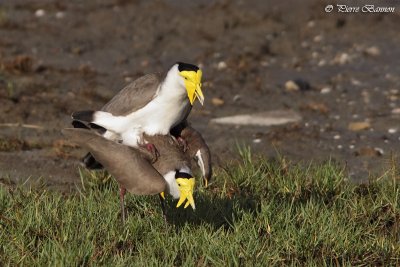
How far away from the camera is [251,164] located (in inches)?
268

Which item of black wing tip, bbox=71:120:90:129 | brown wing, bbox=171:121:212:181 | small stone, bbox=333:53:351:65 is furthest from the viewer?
small stone, bbox=333:53:351:65

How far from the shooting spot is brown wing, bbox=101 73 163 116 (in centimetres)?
583

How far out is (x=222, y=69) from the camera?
10.8 m

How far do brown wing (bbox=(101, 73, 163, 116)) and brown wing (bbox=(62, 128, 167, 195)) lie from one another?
1.01 ft

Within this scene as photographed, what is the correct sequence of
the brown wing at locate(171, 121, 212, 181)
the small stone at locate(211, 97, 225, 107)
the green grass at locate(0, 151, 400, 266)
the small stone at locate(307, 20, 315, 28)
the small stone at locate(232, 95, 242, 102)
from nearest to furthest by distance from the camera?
the green grass at locate(0, 151, 400, 266) < the brown wing at locate(171, 121, 212, 181) < the small stone at locate(211, 97, 225, 107) < the small stone at locate(232, 95, 242, 102) < the small stone at locate(307, 20, 315, 28)

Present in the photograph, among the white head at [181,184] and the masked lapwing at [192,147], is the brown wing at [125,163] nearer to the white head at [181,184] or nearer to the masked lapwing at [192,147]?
the white head at [181,184]

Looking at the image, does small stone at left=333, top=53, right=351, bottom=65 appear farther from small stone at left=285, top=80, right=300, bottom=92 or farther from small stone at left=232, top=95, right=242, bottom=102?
small stone at left=232, top=95, right=242, bottom=102

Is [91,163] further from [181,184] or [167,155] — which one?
[181,184]

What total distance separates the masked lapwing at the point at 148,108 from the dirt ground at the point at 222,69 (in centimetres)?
135

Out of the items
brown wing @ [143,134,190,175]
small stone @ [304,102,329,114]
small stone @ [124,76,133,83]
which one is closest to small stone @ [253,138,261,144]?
small stone @ [304,102,329,114]

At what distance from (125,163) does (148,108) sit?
43cm

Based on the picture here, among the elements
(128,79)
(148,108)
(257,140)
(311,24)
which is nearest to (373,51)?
(311,24)

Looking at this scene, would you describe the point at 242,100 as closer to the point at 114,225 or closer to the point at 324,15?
the point at 324,15

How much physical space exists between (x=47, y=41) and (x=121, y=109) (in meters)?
5.95
